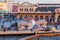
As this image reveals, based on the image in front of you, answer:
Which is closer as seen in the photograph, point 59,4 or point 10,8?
point 10,8

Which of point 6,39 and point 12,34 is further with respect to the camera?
point 12,34

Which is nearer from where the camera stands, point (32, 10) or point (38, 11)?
point (38, 11)

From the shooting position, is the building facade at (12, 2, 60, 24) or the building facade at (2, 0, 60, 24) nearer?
the building facade at (12, 2, 60, 24)

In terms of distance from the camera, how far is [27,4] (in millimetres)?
27766

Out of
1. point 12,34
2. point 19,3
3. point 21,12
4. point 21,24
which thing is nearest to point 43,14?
point 21,12

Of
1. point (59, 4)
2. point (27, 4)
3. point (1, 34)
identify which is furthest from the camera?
point (59, 4)

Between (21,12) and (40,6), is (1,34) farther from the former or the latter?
(40,6)

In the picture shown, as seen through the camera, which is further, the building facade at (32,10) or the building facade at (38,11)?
the building facade at (32,10)

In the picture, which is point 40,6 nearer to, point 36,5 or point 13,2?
point 36,5

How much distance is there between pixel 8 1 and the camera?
96.0ft

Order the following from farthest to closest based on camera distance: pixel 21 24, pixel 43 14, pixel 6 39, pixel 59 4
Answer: pixel 59 4, pixel 43 14, pixel 21 24, pixel 6 39

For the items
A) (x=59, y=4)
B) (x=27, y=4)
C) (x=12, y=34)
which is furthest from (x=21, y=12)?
(x=12, y=34)

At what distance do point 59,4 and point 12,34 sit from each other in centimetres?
2274

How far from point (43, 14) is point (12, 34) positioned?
1740 centimetres
